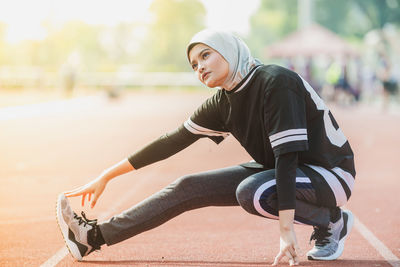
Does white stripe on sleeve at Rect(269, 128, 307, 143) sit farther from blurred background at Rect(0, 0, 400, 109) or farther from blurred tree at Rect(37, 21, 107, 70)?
blurred tree at Rect(37, 21, 107, 70)

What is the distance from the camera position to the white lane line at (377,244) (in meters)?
4.72

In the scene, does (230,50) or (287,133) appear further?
(230,50)

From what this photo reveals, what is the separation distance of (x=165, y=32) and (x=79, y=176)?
249ft

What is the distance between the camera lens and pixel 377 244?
530cm

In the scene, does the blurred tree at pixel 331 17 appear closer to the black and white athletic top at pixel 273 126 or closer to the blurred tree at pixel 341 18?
the blurred tree at pixel 341 18

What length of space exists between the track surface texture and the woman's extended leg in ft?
0.90

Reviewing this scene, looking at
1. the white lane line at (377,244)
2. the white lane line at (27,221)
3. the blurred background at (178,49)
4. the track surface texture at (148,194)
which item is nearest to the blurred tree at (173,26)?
the blurred background at (178,49)

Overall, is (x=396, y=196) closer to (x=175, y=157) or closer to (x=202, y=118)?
(x=202, y=118)

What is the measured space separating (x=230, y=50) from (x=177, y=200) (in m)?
0.93

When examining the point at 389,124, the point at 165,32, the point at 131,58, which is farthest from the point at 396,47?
the point at 131,58

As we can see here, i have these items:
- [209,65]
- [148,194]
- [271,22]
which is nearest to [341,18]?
[271,22]

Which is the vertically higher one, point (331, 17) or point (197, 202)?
point (197, 202)

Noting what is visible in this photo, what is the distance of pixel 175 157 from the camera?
11.8m

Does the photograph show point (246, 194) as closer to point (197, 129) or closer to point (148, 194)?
point (197, 129)
